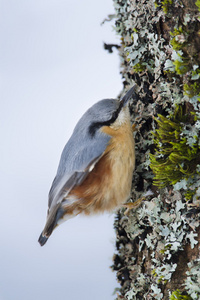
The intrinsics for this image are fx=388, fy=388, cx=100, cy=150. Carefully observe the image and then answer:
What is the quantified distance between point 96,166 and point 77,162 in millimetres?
70

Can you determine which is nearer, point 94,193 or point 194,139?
point 194,139

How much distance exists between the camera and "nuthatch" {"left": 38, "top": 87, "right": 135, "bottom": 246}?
138 cm

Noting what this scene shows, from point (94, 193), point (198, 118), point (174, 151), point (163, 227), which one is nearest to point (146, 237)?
point (163, 227)

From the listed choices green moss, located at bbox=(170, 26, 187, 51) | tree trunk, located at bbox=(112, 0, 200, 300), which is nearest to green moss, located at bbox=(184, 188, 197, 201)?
tree trunk, located at bbox=(112, 0, 200, 300)

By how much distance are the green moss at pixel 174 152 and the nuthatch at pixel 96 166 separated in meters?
0.18

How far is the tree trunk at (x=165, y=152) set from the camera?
1135mm

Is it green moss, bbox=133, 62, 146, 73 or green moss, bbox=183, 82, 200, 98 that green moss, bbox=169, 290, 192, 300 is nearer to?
green moss, bbox=183, 82, 200, 98

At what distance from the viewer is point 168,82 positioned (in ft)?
4.07

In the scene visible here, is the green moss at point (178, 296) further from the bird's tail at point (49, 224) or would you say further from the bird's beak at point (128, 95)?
the bird's beak at point (128, 95)

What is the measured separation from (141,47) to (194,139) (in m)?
0.45

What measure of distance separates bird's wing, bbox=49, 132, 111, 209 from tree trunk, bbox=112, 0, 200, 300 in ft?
0.55

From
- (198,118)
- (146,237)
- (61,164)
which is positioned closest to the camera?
(198,118)

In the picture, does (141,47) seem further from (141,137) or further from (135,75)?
(141,137)

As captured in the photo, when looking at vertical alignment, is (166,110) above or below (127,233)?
above
